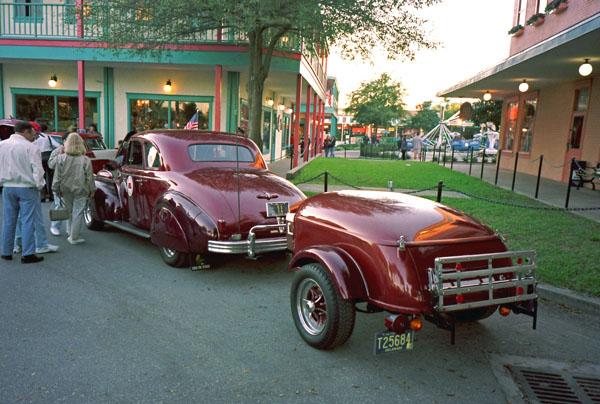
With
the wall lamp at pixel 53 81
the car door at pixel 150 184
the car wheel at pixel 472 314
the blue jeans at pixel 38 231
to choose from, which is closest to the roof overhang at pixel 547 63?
the car wheel at pixel 472 314

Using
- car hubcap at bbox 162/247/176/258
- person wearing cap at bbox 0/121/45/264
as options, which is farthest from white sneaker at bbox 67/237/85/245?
car hubcap at bbox 162/247/176/258

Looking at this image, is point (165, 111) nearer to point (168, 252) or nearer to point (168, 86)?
point (168, 86)

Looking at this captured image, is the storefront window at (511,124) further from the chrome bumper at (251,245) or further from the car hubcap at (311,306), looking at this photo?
the car hubcap at (311,306)

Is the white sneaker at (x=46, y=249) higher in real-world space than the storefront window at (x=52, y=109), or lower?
lower

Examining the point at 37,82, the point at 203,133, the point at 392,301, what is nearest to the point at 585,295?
the point at 392,301

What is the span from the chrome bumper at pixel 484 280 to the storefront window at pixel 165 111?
55.7 feet

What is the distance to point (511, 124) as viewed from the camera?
2259 centimetres

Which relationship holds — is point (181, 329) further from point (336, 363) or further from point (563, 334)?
point (563, 334)

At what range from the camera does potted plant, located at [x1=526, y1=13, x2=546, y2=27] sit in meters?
16.8

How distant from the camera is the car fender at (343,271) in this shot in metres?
3.51

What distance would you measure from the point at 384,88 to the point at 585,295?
5005 centimetres

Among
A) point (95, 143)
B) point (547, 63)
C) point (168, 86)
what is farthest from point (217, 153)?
point (168, 86)

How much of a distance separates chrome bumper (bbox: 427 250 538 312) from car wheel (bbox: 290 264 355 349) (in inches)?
28.9

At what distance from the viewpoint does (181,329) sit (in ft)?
13.9
